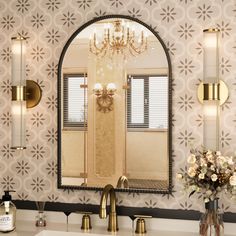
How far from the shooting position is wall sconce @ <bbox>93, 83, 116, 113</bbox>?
261cm

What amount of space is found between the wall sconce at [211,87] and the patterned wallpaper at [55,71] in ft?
0.30

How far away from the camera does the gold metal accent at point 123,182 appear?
259cm

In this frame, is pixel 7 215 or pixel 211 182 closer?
pixel 211 182

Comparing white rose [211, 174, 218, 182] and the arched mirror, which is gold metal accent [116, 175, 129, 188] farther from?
white rose [211, 174, 218, 182]

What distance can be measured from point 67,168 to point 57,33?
763 mm

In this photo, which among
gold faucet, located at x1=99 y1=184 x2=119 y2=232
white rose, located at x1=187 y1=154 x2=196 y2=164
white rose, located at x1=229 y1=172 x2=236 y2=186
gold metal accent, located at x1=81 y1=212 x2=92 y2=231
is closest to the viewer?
white rose, located at x1=229 y1=172 x2=236 y2=186

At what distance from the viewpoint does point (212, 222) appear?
2289 mm

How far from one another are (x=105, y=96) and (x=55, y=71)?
1.13 ft

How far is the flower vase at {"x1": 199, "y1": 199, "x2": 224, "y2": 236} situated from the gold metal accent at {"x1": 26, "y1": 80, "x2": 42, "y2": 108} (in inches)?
44.2

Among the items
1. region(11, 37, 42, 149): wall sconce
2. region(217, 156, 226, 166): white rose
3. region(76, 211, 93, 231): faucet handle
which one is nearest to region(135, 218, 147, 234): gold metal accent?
region(76, 211, 93, 231): faucet handle

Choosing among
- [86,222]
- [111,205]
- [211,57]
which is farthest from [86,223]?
[211,57]

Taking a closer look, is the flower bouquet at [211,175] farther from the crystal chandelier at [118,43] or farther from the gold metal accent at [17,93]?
the gold metal accent at [17,93]

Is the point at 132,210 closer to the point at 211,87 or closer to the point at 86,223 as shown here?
the point at 86,223

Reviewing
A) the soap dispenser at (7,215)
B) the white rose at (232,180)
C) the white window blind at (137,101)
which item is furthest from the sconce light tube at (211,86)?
the soap dispenser at (7,215)
